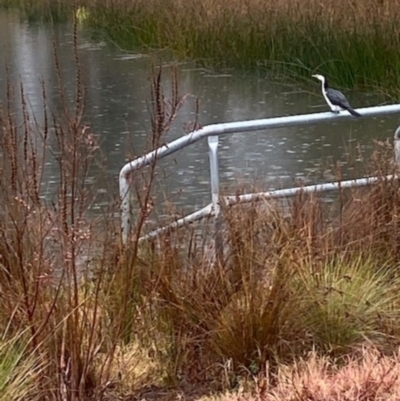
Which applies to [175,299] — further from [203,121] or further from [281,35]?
[281,35]

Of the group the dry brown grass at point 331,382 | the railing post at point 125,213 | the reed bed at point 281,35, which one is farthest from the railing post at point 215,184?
the reed bed at point 281,35

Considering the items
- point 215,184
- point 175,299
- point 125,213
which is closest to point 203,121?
point 215,184

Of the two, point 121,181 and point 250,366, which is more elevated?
point 121,181

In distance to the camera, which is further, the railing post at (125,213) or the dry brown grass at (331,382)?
the railing post at (125,213)

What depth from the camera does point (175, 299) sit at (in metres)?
4.07

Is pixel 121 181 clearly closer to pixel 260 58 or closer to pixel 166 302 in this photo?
pixel 166 302

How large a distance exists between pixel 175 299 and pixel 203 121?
24.6 feet

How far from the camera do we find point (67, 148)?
4.19m

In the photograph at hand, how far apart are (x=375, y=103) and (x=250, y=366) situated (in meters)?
8.32

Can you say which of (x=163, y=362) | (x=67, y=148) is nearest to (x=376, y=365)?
(x=163, y=362)

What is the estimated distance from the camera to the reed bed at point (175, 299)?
3.65 meters

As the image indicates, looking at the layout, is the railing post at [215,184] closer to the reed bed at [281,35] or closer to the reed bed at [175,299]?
the reed bed at [175,299]

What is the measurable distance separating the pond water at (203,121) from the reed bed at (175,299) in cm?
39

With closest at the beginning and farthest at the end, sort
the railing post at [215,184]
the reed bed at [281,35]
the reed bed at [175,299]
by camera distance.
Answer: the reed bed at [175,299], the railing post at [215,184], the reed bed at [281,35]
